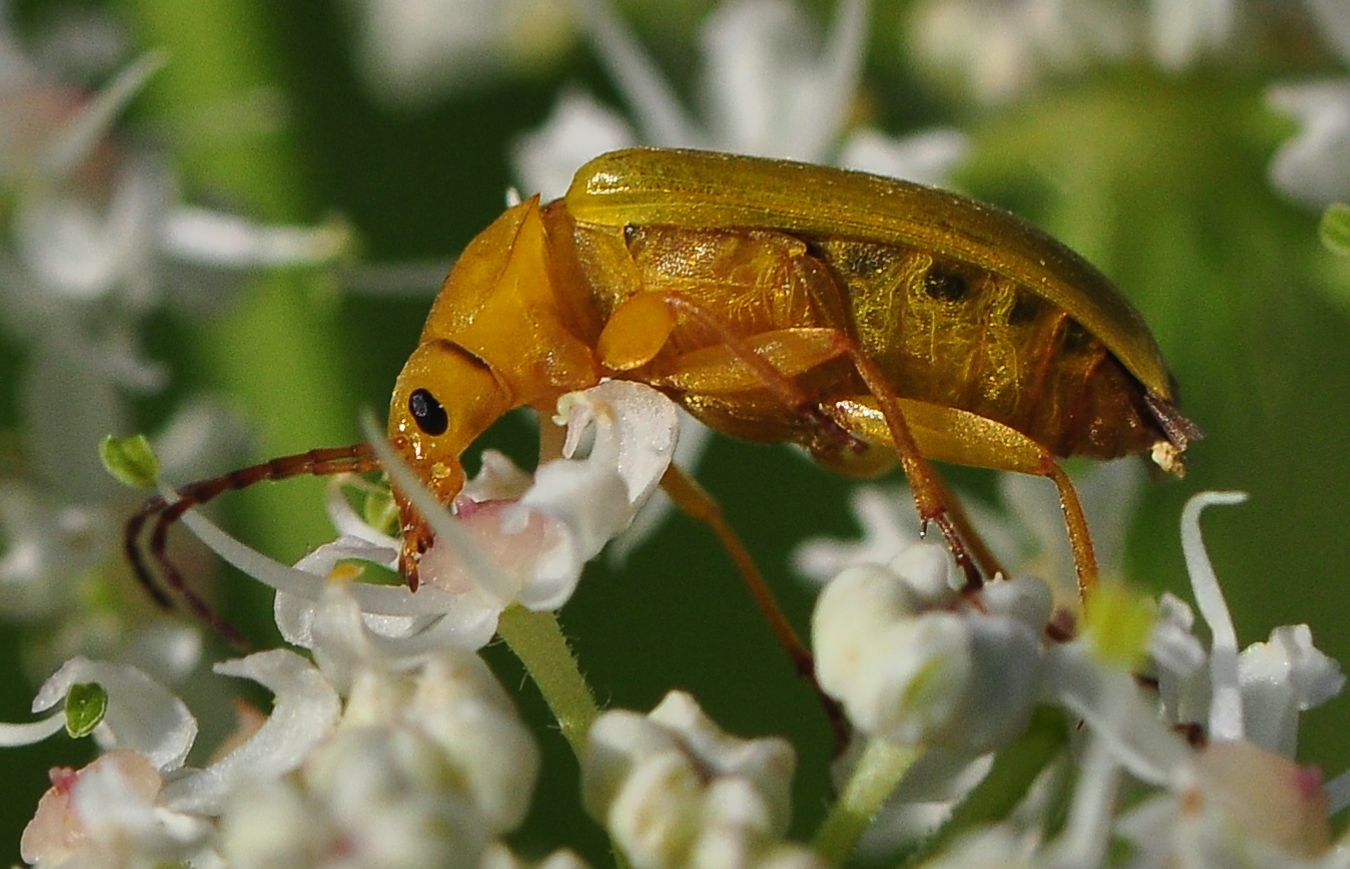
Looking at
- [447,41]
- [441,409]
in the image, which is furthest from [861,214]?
[447,41]

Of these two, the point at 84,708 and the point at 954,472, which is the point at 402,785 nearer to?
the point at 84,708

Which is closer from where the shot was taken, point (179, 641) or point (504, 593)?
point (504, 593)

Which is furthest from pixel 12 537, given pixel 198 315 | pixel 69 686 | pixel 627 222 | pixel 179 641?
pixel 627 222

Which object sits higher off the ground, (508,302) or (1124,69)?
(1124,69)

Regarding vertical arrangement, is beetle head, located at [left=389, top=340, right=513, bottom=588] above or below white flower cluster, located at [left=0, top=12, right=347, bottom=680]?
below

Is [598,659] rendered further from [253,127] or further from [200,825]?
[200,825]

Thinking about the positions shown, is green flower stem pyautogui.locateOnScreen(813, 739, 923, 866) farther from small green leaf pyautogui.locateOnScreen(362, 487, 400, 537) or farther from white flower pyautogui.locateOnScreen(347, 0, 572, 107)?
white flower pyautogui.locateOnScreen(347, 0, 572, 107)

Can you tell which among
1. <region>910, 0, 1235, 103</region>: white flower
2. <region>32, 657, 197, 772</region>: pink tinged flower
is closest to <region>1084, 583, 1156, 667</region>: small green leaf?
<region>32, 657, 197, 772</region>: pink tinged flower

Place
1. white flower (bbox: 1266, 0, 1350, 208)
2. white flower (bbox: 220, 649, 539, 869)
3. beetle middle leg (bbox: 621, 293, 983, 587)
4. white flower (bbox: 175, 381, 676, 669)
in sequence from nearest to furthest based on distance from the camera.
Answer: white flower (bbox: 220, 649, 539, 869)
white flower (bbox: 175, 381, 676, 669)
beetle middle leg (bbox: 621, 293, 983, 587)
white flower (bbox: 1266, 0, 1350, 208)
